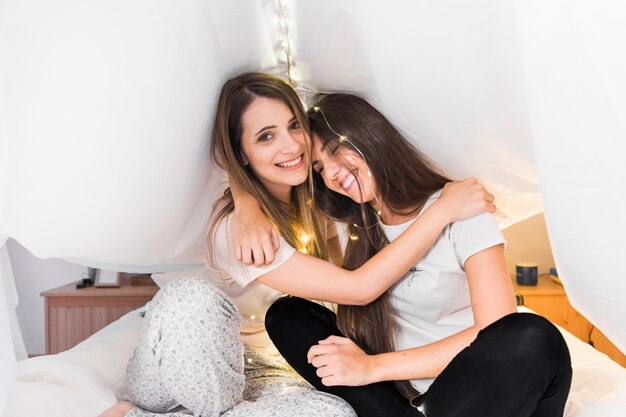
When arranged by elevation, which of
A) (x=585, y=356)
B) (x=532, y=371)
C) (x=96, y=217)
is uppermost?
(x=96, y=217)

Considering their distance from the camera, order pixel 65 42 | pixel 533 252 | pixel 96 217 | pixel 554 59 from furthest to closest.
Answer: pixel 533 252
pixel 96 217
pixel 65 42
pixel 554 59

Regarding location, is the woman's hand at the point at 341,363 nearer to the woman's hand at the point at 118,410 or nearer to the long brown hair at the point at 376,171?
the long brown hair at the point at 376,171

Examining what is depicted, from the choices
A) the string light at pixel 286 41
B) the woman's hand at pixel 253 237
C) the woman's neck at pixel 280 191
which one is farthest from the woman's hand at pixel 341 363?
the string light at pixel 286 41

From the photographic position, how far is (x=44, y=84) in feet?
2.95

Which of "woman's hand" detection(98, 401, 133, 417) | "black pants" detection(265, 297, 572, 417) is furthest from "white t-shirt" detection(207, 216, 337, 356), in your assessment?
"black pants" detection(265, 297, 572, 417)

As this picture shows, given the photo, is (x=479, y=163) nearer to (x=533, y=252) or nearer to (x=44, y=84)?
(x=44, y=84)

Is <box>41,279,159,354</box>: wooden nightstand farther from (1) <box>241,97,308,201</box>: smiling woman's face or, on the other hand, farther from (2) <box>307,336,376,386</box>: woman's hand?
(2) <box>307,336,376,386</box>: woman's hand

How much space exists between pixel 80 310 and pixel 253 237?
61.6 inches

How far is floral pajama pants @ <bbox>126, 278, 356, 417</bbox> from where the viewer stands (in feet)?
3.63

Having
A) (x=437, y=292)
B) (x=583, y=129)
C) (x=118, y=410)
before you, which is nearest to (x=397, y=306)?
(x=437, y=292)

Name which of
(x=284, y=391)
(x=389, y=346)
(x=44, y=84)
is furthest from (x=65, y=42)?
(x=389, y=346)

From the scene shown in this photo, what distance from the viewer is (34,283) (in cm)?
311

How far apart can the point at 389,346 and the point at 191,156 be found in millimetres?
570

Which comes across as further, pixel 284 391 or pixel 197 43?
pixel 284 391
